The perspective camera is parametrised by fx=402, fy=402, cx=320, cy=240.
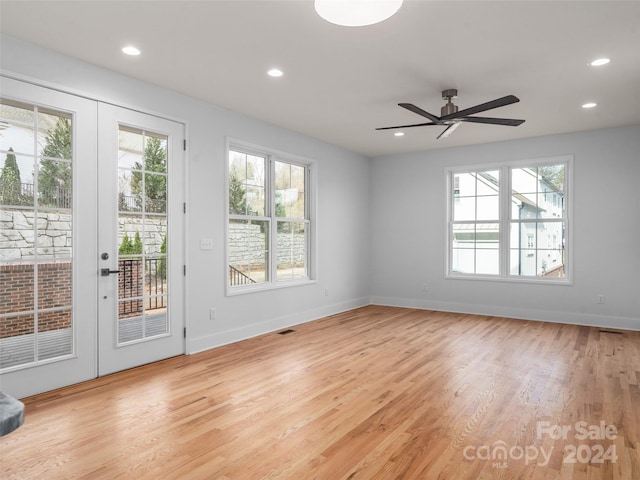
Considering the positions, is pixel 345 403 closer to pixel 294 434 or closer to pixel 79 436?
pixel 294 434

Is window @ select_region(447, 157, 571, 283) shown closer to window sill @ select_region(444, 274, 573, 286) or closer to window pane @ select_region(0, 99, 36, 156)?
window sill @ select_region(444, 274, 573, 286)

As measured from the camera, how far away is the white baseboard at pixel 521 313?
5656mm

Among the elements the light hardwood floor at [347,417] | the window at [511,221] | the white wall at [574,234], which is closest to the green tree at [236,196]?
the light hardwood floor at [347,417]

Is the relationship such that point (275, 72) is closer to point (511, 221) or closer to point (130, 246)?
point (130, 246)

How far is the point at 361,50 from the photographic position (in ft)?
11.0

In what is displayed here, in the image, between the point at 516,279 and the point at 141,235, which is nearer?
the point at 141,235

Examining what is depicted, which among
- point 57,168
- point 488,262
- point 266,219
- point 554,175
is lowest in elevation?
point 488,262

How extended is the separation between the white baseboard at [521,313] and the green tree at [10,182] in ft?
19.4

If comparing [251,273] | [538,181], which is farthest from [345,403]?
[538,181]

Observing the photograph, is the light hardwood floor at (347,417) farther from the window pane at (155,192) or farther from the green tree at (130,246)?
the window pane at (155,192)

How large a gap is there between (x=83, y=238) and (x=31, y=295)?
1.94ft

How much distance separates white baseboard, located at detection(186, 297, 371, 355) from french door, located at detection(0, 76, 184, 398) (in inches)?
9.0

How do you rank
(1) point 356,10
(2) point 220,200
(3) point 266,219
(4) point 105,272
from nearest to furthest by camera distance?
(1) point 356,10 → (4) point 105,272 → (2) point 220,200 → (3) point 266,219

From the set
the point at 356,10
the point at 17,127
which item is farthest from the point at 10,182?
the point at 356,10
